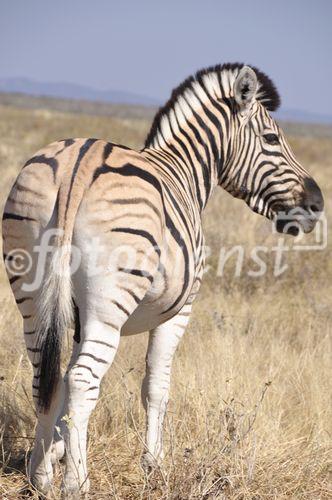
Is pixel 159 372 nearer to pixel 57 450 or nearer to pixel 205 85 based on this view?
pixel 57 450

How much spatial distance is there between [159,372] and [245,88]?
1752mm

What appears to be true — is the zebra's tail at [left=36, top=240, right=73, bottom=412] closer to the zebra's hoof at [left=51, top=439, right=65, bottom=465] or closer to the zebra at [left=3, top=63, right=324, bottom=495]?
the zebra at [left=3, top=63, right=324, bottom=495]

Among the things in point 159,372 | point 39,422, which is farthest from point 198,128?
point 39,422

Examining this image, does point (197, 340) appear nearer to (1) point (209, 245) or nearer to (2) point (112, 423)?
(2) point (112, 423)

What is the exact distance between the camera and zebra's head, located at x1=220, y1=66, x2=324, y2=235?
174 inches

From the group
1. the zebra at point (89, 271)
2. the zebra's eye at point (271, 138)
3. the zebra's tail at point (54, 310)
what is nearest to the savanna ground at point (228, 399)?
the zebra at point (89, 271)

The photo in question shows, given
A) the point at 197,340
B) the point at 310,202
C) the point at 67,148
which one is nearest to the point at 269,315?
the point at 197,340

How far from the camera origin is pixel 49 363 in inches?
121

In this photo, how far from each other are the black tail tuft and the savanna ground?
42 cm

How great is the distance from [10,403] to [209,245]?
4.74 meters

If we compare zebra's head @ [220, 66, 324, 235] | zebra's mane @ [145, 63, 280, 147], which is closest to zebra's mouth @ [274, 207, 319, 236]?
zebra's head @ [220, 66, 324, 235]

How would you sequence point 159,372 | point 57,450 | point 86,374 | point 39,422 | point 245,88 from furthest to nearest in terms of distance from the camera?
point 245,88 < point 159,372 < point 57,450 < point 39,422 < point 86,374

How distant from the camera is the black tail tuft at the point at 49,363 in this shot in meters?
2.98

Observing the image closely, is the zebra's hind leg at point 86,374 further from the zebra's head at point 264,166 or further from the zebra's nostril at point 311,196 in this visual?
the zebra's nostril at point 311,196
